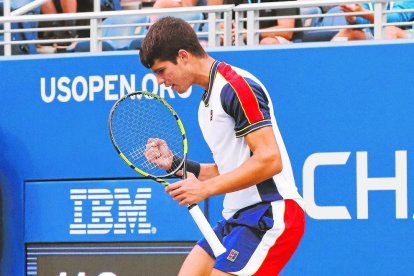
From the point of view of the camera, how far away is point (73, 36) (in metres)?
9.12

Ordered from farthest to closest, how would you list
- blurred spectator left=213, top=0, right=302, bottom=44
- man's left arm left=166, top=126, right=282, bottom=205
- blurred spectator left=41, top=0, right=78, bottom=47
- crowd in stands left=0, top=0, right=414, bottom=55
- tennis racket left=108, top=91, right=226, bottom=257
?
blurred spectator left=41, top=0, right=78, bottom=47 → blurred spectator left=213, top=0, right=302, bottom=44 → crowd in stands left=0, top=0, right=414, bottom=55 → tennis racket left=108, top=91, right=226, bottom=257 → man's left arm left=166, top=126, right=282, bottom=205

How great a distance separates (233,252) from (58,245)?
3.10 meters

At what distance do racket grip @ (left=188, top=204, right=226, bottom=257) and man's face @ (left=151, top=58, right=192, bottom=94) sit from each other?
21.2 inches

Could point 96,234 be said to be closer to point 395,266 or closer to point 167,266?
point 167,266

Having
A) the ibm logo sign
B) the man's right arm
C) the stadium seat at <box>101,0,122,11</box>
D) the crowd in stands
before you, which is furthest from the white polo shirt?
the stadium seat at <box>101,0,122,11</box>

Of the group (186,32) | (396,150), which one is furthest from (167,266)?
(186,32)

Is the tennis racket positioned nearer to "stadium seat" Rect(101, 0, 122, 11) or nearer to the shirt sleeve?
the shirt sleeve

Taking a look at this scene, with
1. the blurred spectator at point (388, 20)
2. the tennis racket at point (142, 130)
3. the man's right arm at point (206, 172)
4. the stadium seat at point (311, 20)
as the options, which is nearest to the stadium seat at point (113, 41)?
the stadium seat at point (311, 20)

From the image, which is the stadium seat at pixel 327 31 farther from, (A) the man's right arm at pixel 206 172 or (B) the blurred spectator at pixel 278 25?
(A) the man's right arm at pixel 206 172

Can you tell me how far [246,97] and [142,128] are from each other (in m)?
2.27

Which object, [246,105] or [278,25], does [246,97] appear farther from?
[278,25]

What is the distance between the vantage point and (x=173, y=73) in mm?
5023

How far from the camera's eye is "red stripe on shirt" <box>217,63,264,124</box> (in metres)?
4.85

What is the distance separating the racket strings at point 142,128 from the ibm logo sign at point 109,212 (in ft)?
1.53
